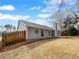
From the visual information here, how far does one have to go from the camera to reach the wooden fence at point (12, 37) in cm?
2290

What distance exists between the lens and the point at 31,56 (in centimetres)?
1623

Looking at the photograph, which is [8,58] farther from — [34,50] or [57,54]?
[57,54]

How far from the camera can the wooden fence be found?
75.1ft


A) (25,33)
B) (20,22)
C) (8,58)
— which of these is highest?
(20,22)

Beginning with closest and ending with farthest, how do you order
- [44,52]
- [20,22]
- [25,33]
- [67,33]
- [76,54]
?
[76,54] → [44,52] → [25,33] → [20,22] → [67,33]

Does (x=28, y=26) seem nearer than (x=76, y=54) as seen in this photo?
No

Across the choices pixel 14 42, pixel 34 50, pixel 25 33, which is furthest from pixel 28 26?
pixel 34 50

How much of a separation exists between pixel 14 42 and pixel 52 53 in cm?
964

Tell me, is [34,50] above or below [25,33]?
below

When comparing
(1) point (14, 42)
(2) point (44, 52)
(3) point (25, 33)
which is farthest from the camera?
(3) point (25, 33)

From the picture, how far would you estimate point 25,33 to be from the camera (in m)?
28.2

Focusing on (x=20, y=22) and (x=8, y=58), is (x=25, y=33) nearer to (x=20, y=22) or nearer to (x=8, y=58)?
(x=20, y=22)

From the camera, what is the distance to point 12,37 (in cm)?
2448

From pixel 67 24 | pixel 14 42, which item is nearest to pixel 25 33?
pixel 14 42
